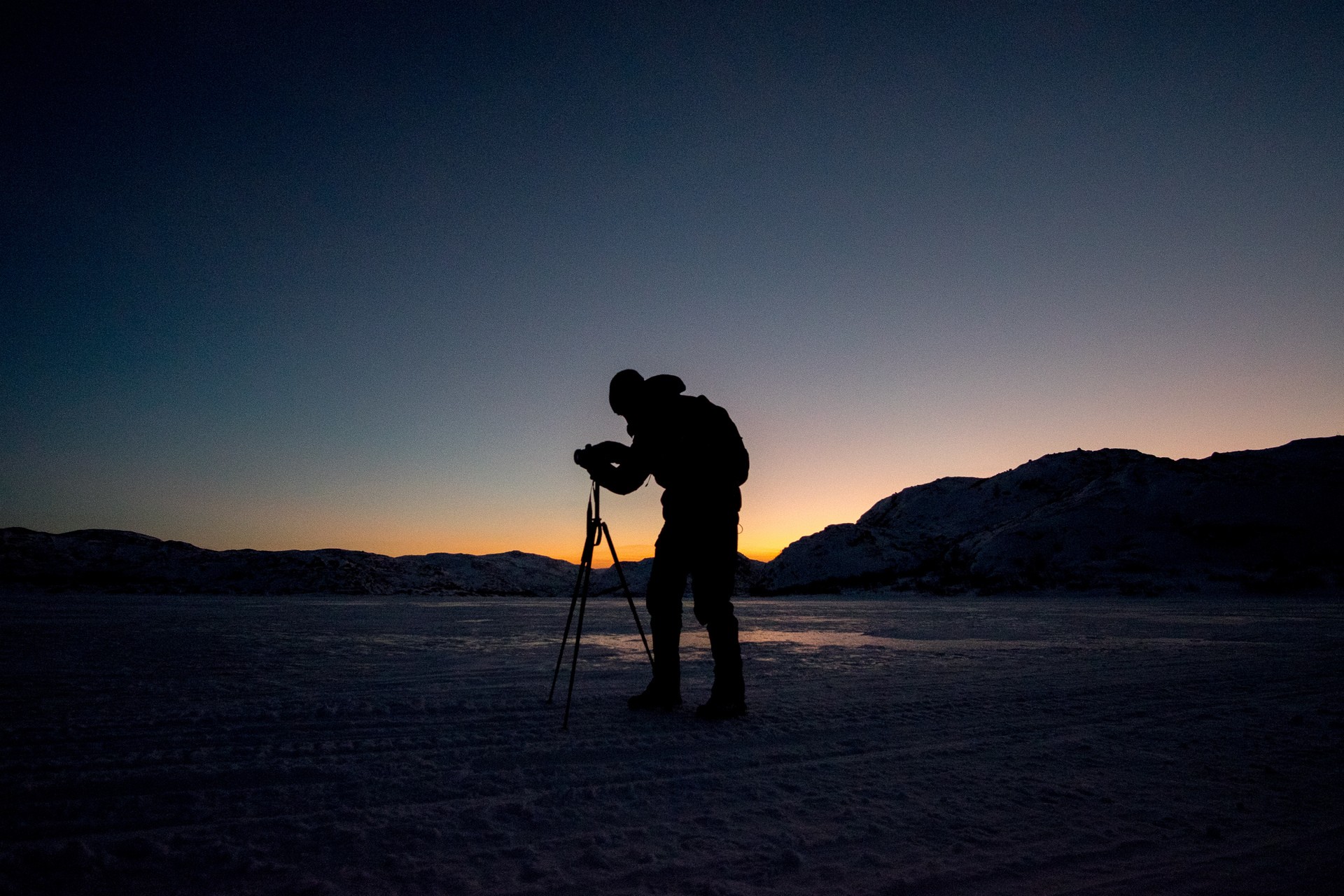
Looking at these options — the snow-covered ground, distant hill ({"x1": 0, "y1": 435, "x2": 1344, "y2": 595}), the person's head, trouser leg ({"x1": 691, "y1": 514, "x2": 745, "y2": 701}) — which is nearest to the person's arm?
the person's head

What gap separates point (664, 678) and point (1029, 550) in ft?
161

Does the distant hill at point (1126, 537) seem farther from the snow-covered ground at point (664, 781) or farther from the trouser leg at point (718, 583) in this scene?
the trouser leg at point (718, 583)

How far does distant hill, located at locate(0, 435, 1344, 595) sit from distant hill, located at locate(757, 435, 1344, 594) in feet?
0.42

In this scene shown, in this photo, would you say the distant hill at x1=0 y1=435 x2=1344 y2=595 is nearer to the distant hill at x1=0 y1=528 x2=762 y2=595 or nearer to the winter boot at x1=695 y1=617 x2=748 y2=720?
the distant hill at x1=0 y1=528 x2=762 y2=595

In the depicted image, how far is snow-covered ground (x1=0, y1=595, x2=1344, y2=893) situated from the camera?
6.29 ft

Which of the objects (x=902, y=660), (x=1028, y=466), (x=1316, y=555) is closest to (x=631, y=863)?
(x=902, y=660)

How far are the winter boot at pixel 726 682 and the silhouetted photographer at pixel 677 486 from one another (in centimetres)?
9

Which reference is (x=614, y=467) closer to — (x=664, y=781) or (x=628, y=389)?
(x=628, y=389)

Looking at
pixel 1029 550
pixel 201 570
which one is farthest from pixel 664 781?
pixel 201 570

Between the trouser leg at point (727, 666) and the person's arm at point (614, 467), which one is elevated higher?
the person's arm at point (614, 467)

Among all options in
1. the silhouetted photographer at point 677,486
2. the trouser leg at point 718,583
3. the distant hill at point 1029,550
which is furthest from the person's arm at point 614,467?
the distant hill at point 1029,550

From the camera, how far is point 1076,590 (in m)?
39.2

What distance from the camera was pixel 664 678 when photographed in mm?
4492

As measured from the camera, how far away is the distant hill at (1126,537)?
134ft
